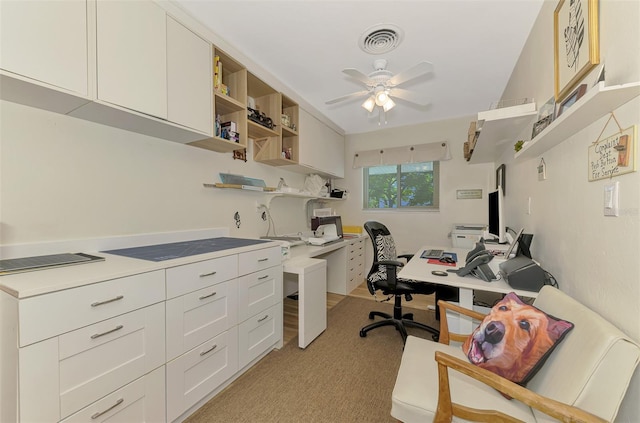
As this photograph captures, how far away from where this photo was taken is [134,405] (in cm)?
116

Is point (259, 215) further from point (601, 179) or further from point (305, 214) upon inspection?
point (601, 179)

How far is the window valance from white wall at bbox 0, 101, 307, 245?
263 centimetres

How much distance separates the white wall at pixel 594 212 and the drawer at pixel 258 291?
1801 millimetres

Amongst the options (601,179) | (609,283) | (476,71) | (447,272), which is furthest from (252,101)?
(609,283)

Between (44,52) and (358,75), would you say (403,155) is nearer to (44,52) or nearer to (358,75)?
(358,75)

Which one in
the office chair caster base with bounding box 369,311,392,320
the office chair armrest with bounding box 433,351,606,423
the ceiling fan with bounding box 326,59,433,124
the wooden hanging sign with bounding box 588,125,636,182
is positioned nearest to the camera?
the office chair armrest with bounding box 433,351,606,423

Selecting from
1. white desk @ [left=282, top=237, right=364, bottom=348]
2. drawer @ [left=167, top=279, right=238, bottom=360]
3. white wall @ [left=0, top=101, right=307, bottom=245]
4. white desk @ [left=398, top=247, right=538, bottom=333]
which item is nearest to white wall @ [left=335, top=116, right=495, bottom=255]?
white desk @ [left=282, top=237, right=364, bottom=348]

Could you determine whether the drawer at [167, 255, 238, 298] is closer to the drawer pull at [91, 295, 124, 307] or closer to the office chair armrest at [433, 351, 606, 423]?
the drawer pull at [91, 295, 124, 307]

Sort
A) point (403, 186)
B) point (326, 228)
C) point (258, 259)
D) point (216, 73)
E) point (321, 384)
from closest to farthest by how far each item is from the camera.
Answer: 1. point (321, 384)
2. point (258, 259)
3. point (216, 73)
4. point (326, 228)
5. point (403, 186)

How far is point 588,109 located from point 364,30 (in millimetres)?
1582

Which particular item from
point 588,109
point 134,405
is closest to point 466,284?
point 588,109

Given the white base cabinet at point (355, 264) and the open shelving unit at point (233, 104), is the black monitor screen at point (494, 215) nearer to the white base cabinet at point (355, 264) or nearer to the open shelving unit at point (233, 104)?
the white base cabinet at point (355, 264)

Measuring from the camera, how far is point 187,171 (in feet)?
6.79

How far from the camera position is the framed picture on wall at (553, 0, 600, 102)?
103cm
